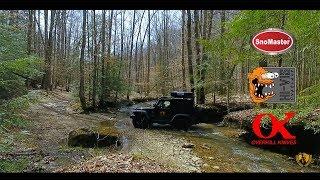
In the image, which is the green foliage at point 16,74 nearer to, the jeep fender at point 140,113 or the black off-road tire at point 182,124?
the jeep fender at point 140,113

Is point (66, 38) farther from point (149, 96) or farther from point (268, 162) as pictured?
point (268, 162)

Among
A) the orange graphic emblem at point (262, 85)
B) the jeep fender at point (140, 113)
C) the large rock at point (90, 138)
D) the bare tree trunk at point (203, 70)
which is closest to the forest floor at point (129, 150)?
the large rock at point (90, 138)

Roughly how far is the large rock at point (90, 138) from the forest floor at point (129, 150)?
0.12 meters

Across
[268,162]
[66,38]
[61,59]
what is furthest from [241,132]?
[66,38]

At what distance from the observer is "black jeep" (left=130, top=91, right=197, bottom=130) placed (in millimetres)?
9055

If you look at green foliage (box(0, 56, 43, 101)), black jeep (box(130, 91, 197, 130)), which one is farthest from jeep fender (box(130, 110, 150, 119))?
green foliage (box(0, 56, 43, 101))

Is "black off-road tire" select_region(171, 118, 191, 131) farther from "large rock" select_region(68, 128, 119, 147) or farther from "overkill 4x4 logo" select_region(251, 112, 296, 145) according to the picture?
"overkill 4x4 logo" select_region(251, 112, 296, 145)

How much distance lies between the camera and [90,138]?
→ 8125mm

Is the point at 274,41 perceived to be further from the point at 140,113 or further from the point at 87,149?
the point at 140,113

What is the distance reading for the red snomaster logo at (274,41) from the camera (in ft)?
20.1

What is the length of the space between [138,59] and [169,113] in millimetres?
2158

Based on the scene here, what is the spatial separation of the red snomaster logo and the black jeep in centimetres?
288

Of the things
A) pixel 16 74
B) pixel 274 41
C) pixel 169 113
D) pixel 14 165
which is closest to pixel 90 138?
pixel 14 165

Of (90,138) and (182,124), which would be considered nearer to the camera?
(90,138)
